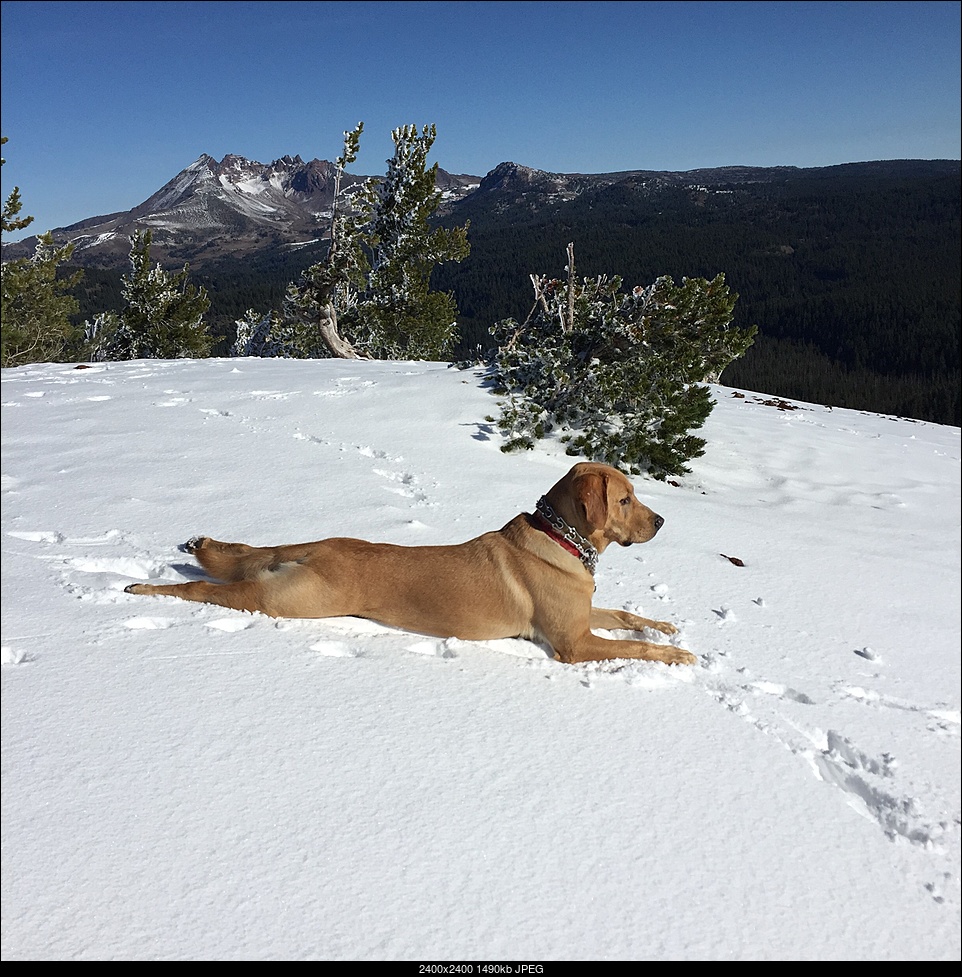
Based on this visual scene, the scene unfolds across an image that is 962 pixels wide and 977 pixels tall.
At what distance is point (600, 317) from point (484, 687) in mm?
9340

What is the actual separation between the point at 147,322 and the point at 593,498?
38.6 metres

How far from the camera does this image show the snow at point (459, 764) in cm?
212

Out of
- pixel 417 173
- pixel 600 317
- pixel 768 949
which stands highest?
pixel 417 173

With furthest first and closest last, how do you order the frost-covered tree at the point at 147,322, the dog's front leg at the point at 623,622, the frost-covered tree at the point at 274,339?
the frost-covered tree at the point at 147,322, the frost-covered tree at the point at 274,339, the dog's front leg at the point at 623,622

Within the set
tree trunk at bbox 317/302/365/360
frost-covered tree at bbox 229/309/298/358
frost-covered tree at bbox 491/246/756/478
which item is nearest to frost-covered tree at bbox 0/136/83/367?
frost-covered tree at bbox 229/309/298/358

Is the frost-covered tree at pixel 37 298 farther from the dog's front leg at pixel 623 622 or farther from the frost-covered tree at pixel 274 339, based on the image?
the dog's front leg at pixel 623 622

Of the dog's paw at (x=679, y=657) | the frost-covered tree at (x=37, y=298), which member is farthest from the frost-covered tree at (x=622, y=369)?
the frost-covered tree at (x=37, y=298)

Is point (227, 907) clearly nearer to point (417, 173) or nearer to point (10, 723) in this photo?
point (10, 723)

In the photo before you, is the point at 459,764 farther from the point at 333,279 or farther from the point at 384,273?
the point at 384,273

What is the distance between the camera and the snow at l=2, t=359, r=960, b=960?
2115mm

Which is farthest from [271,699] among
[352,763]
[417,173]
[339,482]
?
[417,173]

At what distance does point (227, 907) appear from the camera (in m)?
2.06

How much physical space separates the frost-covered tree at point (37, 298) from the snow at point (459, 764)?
64.7ft

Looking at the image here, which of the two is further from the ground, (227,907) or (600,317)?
(600,317)
